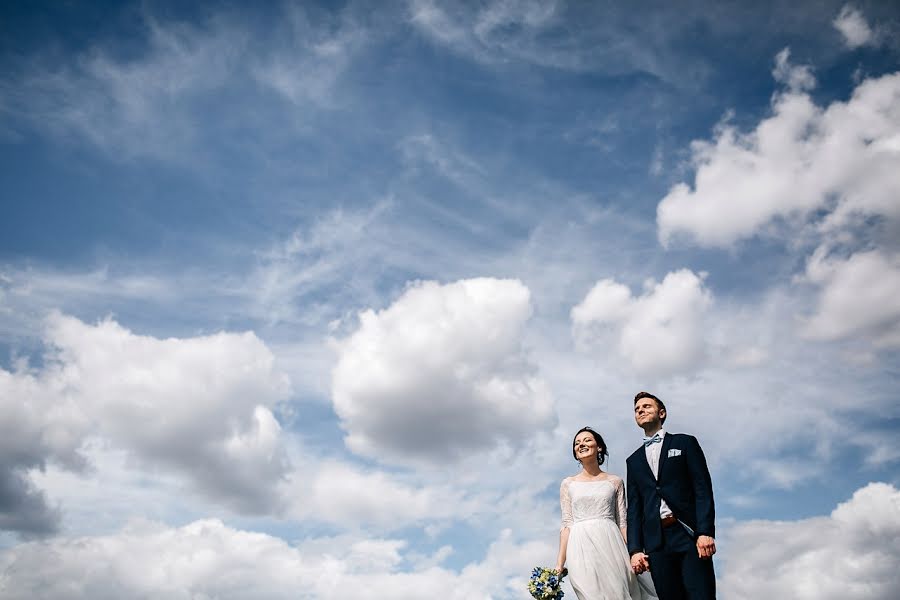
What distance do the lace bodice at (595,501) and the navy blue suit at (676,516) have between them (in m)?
1.33

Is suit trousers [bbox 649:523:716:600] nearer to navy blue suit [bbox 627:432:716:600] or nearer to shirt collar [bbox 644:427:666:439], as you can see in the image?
navy blue suit [bbox 627:432:716:600]

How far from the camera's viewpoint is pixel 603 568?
10000 mm

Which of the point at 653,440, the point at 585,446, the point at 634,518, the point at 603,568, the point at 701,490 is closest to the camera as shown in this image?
the point at 701,490

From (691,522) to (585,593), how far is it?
94.2 inches

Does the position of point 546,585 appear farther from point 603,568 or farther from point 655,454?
point 655,454

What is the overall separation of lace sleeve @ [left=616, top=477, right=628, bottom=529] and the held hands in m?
2.47

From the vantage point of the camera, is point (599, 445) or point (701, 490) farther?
point (599, 445)

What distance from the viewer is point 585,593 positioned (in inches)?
391

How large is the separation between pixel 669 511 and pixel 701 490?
0.51 m

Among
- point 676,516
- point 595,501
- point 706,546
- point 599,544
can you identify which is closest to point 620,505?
point 595,501

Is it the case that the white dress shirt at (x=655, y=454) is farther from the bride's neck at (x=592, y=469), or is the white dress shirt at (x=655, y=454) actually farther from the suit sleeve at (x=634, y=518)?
the bride's neck at (x=592, y=469)

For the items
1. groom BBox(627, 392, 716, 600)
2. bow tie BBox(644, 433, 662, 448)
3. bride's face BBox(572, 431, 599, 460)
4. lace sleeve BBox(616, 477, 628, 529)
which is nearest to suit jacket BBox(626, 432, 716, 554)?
groom BBox(627, 392, 716, 600)

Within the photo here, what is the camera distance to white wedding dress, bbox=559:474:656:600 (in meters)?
9.92

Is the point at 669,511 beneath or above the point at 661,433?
beneath
